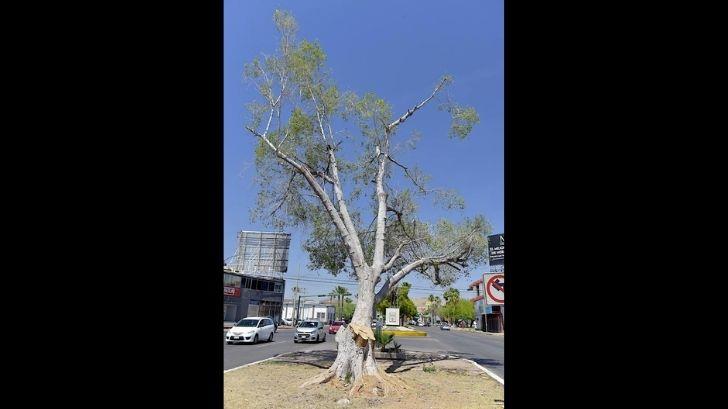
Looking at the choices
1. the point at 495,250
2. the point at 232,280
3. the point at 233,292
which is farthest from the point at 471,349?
the point at 232,280

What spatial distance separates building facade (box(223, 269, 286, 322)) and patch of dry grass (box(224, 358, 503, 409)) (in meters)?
30.1

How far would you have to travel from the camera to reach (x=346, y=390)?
30.2 feet

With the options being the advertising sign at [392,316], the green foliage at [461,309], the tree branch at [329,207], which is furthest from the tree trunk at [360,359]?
the green foliage at [461,309]

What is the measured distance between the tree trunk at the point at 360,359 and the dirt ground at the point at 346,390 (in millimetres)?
274

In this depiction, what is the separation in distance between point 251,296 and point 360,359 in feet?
134

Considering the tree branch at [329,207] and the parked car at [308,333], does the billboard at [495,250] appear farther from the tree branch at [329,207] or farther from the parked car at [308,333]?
the parked car at [308,333]

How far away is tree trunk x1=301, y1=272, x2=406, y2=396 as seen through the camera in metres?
9.41

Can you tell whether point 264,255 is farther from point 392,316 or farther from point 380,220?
point 380,220

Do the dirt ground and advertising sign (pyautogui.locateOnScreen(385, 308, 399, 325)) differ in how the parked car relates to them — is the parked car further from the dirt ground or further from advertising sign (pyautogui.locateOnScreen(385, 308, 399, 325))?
advertising sign (pyautogui.locateOnScreen(385, 308, 399, 325))

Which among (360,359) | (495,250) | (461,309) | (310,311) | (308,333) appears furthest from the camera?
(461,309)
